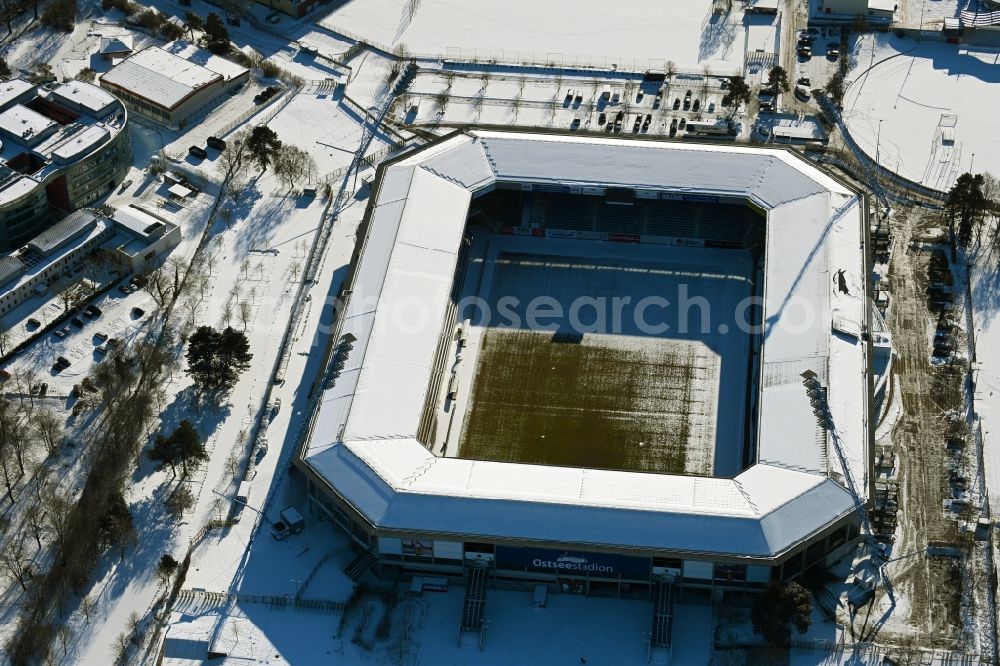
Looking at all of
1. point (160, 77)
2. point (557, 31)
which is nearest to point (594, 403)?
point (557, 31)

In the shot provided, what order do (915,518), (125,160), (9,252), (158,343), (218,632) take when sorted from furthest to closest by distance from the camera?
(125,160), (9,252), (158,343), (915,518), (218,632)

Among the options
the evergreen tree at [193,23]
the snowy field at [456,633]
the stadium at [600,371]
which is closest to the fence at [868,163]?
the stadium at [600,371]

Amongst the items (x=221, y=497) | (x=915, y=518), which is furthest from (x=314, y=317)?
(x=915, y=518)

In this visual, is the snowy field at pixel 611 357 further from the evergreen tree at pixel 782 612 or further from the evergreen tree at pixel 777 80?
the evergreen tree at pixel 777 80

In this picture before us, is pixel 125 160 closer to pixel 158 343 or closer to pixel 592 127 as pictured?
pixel 158 343

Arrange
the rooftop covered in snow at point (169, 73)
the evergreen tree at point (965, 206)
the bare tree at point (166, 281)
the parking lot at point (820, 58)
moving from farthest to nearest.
Result: the parking lot at point (820, 58) < the rooftop covered in snow at point (169, 73) < the evergreen tree at point (965, 206) < the bare tree at point (166, 281)

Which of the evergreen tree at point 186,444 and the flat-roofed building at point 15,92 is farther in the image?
the flat-roofed building at point 15,92

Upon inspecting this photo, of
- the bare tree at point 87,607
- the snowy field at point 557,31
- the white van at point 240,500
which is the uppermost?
the snowy field at point 557,31
